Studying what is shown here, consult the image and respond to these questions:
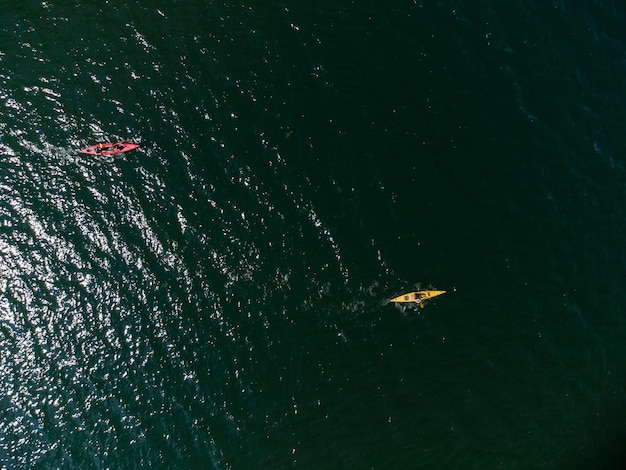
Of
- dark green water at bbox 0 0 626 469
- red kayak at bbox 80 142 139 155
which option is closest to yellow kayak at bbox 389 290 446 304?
dark green water at bbox 0 0 626 469

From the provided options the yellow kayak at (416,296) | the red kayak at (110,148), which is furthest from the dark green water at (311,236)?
the yellow kayak at (416,296)

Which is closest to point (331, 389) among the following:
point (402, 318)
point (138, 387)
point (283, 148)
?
point (402, 318)

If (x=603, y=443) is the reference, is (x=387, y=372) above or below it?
above

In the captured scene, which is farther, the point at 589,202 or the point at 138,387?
the point at 589,202

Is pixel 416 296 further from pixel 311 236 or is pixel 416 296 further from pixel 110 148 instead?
pixel 110 148

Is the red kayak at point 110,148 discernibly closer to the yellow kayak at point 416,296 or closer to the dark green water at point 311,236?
the dark green water at point 311,236

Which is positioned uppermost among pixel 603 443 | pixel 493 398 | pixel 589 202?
pixel 589 202

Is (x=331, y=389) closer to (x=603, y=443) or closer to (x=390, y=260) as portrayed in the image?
(x=390, y=260)
